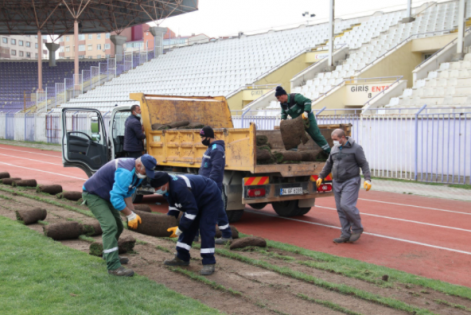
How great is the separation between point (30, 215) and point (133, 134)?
10.1 ft

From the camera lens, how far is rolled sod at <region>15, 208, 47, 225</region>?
8453mm

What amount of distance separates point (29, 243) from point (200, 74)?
1204 inches

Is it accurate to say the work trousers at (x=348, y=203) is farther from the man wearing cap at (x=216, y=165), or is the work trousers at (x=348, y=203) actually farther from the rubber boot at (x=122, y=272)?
the rubber boot at (x=122, y=272)

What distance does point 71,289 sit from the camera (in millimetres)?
5238

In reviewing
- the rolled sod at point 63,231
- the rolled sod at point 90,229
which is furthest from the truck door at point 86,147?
the rolled sod at point 63,231

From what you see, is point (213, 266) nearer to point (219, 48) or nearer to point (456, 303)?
point (456, 303)

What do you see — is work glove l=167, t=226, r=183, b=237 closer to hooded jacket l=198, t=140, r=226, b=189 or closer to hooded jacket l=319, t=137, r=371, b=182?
hooded jacket l=198, t=140, r=226, b=189

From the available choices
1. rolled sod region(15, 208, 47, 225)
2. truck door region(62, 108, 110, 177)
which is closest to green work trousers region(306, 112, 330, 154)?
truck door region(62, 108, 110, 177)

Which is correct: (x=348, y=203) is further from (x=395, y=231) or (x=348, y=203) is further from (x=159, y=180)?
(x=159, y=180)

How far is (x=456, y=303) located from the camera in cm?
518

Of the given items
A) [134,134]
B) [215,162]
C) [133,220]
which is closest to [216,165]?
[215,162]

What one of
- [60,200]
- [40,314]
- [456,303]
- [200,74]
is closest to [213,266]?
[40,314]

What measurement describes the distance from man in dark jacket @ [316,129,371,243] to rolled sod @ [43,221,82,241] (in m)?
4.18

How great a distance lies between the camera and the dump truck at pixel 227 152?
8.98 meters
